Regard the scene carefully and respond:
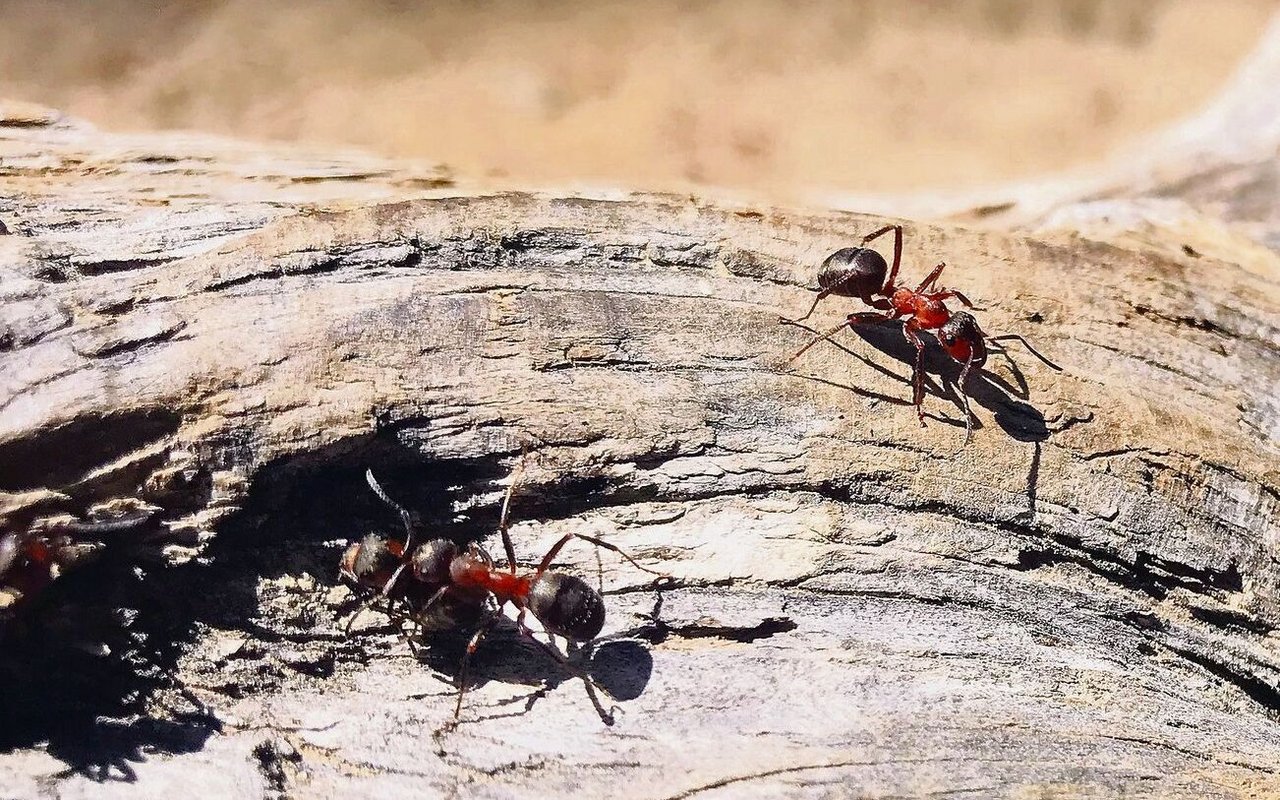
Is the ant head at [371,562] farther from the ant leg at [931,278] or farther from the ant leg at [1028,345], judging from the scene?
the ant leg at [1028,345]

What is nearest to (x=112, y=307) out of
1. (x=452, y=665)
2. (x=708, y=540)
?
(x=452, y=665)

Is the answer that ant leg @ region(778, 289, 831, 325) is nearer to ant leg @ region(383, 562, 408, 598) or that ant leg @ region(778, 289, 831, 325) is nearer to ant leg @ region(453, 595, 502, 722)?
ant leg @ region(453, 595, 502, 722)

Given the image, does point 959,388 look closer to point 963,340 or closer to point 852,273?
point 963,340

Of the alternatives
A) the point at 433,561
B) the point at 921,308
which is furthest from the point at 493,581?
the point at 921,308

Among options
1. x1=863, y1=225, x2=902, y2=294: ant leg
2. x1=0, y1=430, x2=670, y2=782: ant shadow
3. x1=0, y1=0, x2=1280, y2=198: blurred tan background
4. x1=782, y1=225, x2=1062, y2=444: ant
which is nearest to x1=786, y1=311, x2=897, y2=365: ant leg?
x1=782, y1=225, x2=1062, y2=444: ant

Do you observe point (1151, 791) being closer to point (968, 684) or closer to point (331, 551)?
point (968, 684)

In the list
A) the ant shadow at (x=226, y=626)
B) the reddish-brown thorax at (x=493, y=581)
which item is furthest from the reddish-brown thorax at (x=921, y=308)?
the reddish-brown thorax at (x=493, y=581)
